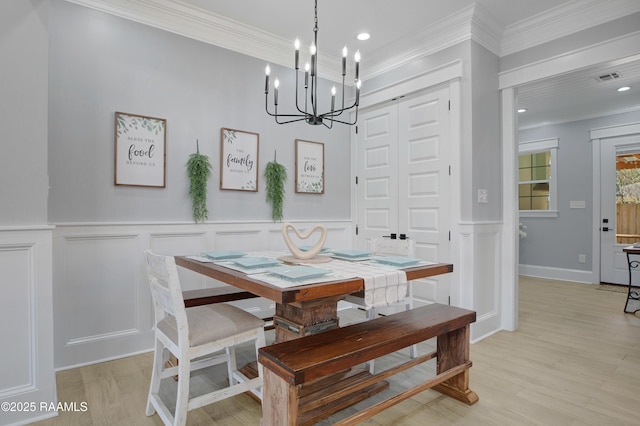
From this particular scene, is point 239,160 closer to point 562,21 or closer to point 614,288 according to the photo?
point 562,21

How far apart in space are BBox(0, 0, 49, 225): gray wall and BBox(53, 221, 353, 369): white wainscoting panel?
0.66 m

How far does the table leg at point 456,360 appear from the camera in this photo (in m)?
2.11

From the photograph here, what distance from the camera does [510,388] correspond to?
7.41ft

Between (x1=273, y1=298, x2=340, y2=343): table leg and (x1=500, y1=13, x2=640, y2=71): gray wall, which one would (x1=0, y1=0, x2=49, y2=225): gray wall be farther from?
(x1=500, y1=13, x2=640, y2=71): gray wall

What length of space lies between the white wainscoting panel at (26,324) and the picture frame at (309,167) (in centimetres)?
233

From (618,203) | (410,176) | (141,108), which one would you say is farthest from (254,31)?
(618,203)

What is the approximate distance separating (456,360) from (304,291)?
128 cm

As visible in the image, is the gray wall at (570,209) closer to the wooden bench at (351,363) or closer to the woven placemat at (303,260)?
the wooden bench at (351,363)

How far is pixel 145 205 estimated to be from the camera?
112 inches

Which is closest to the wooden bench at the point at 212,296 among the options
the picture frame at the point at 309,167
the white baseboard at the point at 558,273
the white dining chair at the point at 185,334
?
the white dining chair at the point at 185,334

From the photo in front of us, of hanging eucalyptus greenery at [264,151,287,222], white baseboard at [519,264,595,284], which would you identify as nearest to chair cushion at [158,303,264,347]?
hanging eucalyptus greenery at [264,151,287,222]

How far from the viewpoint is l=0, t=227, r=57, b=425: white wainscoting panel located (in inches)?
72.3

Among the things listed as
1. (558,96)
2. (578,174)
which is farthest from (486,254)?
(578,174)

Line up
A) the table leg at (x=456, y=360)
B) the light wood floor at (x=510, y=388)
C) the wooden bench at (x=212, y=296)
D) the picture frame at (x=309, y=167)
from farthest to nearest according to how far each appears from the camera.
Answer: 1. the picture frame at (x=309, y=167)
2. the wooden bench at (x=212, y=296)
3. the table leg at (x=456, y=360)
4. the light wood floor at (x=510, y=388)
